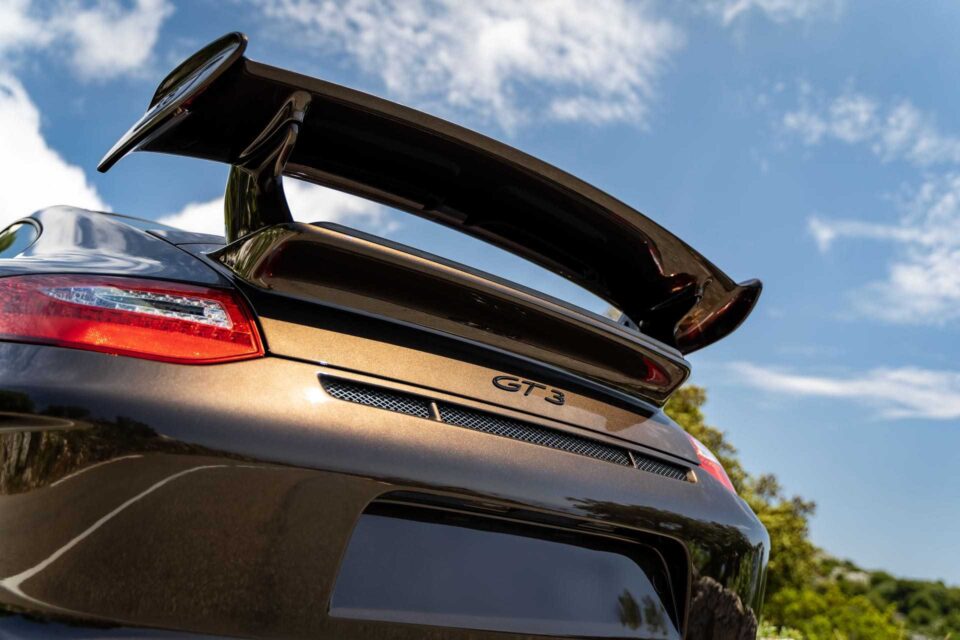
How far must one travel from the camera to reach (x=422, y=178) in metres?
2.38

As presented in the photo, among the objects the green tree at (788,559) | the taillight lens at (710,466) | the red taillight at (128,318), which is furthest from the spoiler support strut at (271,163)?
the green tree at (788,559)

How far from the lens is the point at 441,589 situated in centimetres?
169

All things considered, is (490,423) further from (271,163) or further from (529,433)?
(271,163)

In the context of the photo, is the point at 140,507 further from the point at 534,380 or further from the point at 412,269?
the point at 534,380

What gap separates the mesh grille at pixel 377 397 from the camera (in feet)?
5.46

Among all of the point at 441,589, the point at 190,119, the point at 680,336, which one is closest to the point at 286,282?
the point at 190,119

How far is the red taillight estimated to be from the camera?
1605 millimetres

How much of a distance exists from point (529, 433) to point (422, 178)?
864mm

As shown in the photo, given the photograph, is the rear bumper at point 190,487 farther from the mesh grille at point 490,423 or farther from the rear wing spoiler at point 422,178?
the rear wing spoiler at point 422,178

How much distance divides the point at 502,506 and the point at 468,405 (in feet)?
0.71

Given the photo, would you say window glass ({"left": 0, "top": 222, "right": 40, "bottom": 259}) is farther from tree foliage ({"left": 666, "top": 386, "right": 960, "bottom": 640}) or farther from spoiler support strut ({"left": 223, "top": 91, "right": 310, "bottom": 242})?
tree foliage ({"left": 666, "top": 386, "right": 960, "bottom": 640})

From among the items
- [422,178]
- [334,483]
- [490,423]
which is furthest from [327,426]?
[422,178]

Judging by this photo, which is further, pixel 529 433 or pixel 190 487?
pixel 529 433

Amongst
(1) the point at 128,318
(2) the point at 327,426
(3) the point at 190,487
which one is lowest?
(3) the point at 190,487
